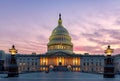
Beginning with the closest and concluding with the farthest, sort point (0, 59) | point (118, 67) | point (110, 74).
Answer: point (110, 74) → point (0, 59) → point (118, 67)

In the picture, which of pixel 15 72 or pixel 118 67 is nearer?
pixel 15 72

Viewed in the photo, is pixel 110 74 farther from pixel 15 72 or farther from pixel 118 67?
pixel 118 67

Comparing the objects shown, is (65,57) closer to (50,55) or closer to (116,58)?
(50,55)

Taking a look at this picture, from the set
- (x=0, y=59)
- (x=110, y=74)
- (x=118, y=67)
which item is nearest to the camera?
(x=110, y=74)

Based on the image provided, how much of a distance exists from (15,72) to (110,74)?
1900 cm

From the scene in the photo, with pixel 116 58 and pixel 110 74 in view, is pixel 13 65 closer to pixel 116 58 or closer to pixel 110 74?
pixel 110 74

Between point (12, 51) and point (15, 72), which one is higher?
point (12, 51)

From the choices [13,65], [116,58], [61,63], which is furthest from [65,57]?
[13,65]

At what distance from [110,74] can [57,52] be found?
13328cm

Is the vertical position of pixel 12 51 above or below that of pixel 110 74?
above

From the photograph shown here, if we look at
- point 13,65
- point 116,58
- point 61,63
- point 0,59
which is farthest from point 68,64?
point 13,65

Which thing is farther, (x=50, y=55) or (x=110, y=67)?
(x=50, y=55)

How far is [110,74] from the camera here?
65.1 meters

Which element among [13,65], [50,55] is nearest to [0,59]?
[50,55]
